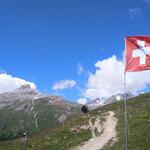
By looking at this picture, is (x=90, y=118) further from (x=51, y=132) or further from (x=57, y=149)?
(x=57, y=149)

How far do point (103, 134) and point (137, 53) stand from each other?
42.8 m

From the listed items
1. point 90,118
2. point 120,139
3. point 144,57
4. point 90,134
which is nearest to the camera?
point 144,57

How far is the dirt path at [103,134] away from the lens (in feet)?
197

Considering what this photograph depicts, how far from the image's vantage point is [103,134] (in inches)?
2682

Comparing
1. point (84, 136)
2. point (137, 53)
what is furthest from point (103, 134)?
point (137, 53)

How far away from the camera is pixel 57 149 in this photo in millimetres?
63406

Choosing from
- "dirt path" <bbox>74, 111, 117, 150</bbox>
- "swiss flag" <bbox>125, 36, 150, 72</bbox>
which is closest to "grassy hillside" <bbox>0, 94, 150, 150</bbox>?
"dirt path" <bbox>74, 111, 117, 150</bbox>

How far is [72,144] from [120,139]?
757 cm

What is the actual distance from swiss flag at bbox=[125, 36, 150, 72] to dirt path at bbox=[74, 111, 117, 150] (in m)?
32.4

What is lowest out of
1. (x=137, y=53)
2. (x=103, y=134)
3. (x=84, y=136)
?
(x=84, y=136)

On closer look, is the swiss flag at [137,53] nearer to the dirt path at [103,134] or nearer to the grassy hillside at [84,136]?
the grassy hillside at [84,136]

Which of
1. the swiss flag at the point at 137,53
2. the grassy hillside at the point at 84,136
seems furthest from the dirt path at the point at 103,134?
the swiss flag at the point at 137,53

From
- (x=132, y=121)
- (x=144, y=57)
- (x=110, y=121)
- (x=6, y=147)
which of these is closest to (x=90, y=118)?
(x=110, y=121)

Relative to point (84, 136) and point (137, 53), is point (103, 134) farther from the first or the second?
point (137, 53)
